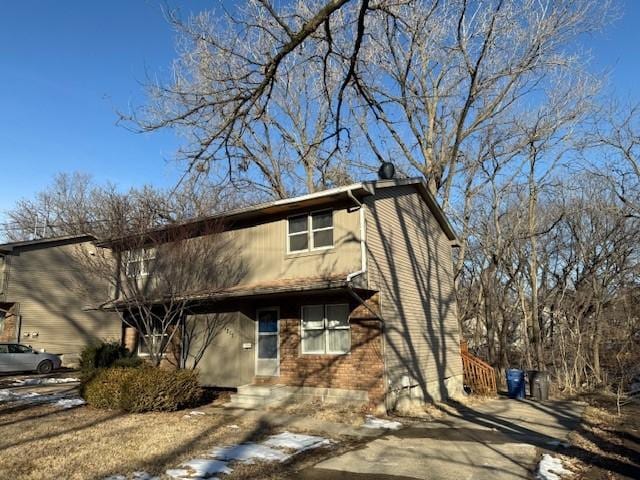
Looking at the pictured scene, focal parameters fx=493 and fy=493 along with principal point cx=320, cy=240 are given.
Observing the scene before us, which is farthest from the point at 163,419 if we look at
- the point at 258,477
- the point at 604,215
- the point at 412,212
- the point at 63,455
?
the point at 604,215

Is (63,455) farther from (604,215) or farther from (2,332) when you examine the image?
(604,215)

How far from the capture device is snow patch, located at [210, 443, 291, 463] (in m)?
7.44

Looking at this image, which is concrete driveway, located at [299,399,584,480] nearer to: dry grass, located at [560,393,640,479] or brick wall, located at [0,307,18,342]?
dry grass, located at [560,393,640,479]

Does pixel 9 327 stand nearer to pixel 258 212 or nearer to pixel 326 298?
pixel 258 212

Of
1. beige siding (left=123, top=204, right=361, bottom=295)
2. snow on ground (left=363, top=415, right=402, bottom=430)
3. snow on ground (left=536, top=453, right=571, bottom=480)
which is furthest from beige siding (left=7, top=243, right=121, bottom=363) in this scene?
snow on ground (left=536, top=453, right=571, bottom=480)

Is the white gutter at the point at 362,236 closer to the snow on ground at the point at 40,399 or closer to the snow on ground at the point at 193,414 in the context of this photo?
the snow on ground at the point at 193,414

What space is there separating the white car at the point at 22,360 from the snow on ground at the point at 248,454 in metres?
16.8

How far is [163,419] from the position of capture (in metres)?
10.2

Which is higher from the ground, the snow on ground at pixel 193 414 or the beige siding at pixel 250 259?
the beige siding at pixel 250 259

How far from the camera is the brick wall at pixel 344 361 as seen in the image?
38.4 ft

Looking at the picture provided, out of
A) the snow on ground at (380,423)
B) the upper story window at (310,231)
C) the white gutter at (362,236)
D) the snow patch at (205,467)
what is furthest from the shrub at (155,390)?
the white gutter at (362,236)

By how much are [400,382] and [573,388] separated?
9.83 metres

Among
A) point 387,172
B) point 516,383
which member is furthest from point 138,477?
point 516,383

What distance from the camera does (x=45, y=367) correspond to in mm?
21875
